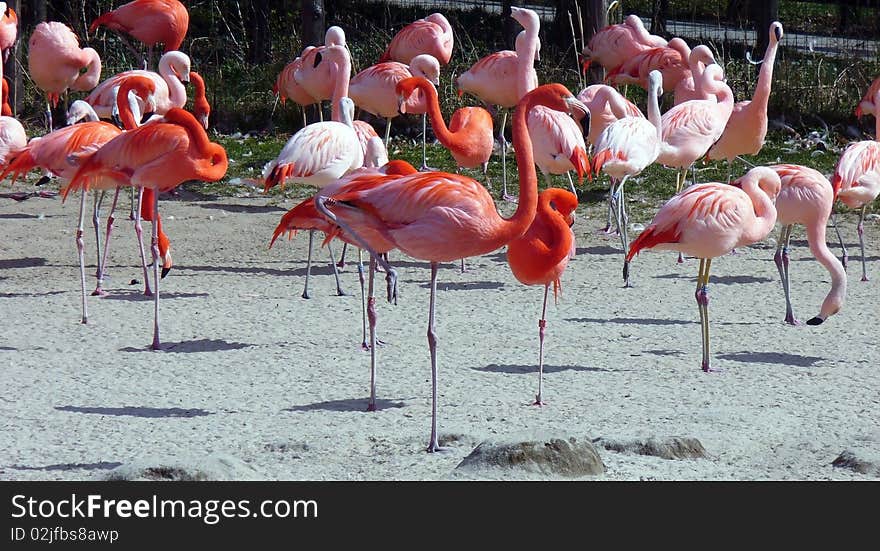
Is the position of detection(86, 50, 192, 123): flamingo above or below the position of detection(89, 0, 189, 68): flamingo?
below

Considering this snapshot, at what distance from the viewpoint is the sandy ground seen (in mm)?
4477

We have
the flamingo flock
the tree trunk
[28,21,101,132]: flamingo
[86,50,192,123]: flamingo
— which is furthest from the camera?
the tree trunk

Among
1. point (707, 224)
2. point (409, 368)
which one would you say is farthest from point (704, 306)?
point (409, 368)

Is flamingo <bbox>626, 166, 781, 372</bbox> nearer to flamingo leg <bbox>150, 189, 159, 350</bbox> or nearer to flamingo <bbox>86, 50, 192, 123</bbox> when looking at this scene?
flamingo leg <bbox>150, 189, 159, 350</bbox>

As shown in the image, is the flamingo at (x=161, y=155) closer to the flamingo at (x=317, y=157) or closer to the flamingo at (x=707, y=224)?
the flamingo at (x=317, y=157)

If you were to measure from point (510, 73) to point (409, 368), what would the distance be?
178 inches

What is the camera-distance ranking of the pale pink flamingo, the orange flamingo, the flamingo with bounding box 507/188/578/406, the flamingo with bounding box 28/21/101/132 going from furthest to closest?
the pale pink flamingo → the flamingo with bounding box 28/21/101/132 → the orange flamingo → the flamingo with bounding box 507/188/578/406

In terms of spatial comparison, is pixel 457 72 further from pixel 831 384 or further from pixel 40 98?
pixel 831 384

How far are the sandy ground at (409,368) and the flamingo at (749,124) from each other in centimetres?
75

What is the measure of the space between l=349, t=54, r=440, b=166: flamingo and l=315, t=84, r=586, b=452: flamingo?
4.85m

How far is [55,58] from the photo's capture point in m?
10.6

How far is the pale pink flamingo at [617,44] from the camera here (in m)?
10.9

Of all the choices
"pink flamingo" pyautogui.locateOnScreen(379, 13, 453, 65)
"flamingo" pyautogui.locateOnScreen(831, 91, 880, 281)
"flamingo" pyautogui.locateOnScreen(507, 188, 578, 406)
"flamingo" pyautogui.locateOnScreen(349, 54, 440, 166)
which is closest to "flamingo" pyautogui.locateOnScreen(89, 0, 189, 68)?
"pink flamingo" pyautogui.locateOnScreen(379, 13, 453, 65)

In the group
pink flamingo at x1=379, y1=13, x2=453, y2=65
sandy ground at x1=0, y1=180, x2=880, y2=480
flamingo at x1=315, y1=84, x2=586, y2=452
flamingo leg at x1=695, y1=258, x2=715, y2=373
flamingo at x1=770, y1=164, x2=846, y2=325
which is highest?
pink flamingo at x1=379, y1=13, x2=453, y2=65
